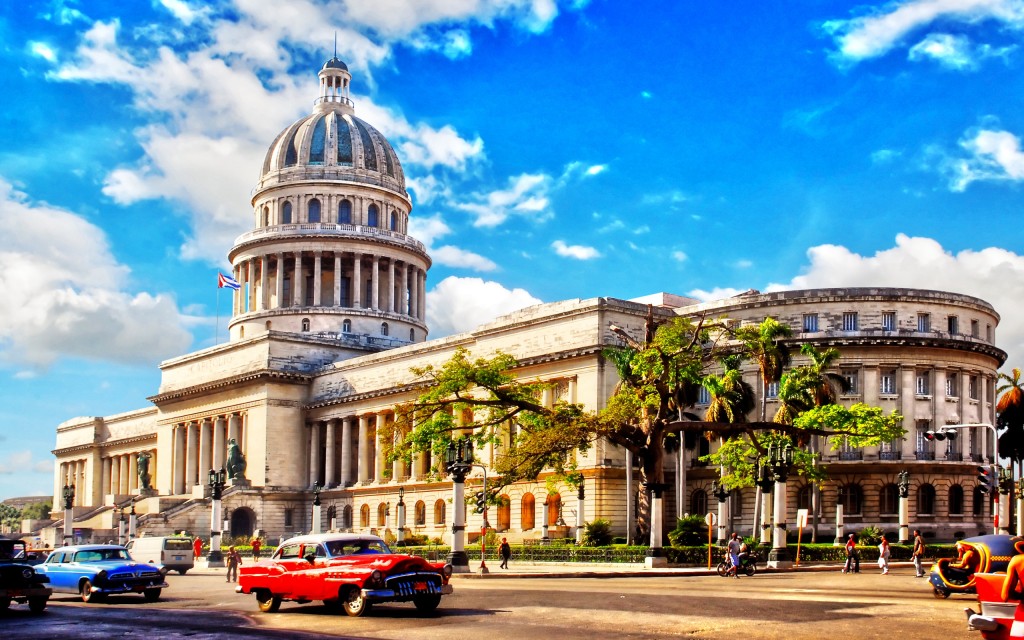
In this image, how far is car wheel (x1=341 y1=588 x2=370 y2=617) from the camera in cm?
2941

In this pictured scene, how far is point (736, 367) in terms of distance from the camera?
204ft

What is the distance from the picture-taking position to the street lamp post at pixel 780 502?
51.7m

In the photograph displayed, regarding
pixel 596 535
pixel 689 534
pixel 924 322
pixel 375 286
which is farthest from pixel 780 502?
pixel 375 286

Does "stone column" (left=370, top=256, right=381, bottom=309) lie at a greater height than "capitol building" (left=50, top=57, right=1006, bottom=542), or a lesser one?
greater

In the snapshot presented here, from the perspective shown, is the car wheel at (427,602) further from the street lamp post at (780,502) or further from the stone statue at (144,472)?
the stone statue at (144,472)

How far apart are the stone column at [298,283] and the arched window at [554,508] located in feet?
141

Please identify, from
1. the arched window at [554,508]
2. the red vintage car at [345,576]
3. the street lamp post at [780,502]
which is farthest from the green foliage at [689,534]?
the red vintage car at [345,576]

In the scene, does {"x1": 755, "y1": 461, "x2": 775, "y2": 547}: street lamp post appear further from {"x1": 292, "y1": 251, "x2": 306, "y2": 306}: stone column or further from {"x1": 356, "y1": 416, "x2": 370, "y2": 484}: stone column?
{"x1": 292, "y1": 251, "x2": 306, "y2": 306}: stone column

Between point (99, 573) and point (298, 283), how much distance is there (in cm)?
7883

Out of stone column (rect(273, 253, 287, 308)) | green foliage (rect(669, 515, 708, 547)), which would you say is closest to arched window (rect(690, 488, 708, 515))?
green foliage (rect(669, 515, 708, 547))

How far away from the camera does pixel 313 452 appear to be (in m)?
103

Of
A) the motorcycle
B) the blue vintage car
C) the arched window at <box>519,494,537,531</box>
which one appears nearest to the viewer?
the blue vintage car

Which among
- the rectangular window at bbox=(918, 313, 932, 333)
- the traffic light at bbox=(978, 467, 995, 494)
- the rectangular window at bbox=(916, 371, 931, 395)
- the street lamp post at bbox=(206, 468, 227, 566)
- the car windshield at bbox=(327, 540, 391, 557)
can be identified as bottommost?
the street lamp post at bbox=(206, 468, 227, 566)

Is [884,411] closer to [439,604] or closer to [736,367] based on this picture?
[736,367]
